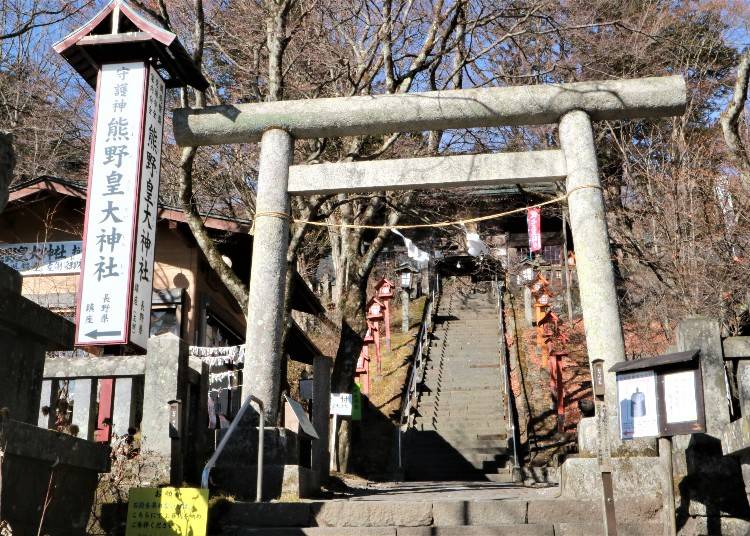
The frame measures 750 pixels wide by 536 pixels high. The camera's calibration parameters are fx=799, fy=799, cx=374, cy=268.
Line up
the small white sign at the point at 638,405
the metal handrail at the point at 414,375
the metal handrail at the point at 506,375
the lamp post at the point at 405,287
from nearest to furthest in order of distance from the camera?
the small white sign at the point at 638,405, the metal handrail at the point at 506,375, the metal handrail at the point at 414,375, the lamp post at the point at 405,287

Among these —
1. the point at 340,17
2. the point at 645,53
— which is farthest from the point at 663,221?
the point at 340,17

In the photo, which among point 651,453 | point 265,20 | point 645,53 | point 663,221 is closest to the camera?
point 651,453

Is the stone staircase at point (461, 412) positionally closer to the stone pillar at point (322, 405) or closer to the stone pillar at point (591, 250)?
the stone pillar at point (322, 405)

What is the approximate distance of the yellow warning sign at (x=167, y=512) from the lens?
229 inches

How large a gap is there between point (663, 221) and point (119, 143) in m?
11.0

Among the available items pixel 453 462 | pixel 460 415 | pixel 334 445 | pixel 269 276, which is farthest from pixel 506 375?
pixel 269 276

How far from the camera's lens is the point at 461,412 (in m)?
21.5

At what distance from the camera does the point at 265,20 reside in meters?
14.7

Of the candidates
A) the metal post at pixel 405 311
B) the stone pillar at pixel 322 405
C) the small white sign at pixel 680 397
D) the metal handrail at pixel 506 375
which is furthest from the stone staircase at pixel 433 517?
the metal post at pixel 405 311

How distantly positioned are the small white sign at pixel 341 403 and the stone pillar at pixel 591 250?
670cm

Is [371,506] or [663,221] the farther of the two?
[663,221]

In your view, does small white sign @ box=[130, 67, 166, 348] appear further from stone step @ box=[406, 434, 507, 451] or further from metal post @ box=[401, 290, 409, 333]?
metal post @ box=[401, 290, 409, 333]

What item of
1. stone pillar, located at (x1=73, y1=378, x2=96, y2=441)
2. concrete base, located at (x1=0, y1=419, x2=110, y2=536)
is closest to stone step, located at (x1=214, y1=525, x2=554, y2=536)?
stone pillar, located at (x1=73, y1=378, x2=96, y2=441)

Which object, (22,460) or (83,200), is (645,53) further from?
(22,460)
